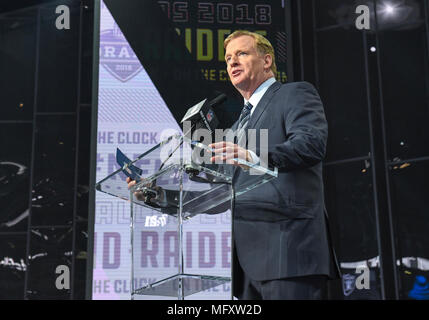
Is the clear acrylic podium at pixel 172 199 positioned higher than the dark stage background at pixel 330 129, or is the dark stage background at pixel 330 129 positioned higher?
the dark stage background at pixel 330 129

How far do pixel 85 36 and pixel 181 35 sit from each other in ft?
4.04

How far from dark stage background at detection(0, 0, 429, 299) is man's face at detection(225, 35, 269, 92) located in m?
2.02

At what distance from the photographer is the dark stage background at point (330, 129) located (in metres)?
4.48

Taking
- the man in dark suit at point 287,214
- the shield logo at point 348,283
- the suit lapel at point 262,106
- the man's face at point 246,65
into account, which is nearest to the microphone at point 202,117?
the man in dark suit at point 287,214

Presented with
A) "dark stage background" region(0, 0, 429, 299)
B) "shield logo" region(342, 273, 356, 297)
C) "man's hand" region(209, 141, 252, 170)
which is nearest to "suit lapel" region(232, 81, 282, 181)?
"man's hand" region(209, 141, 252, 170)

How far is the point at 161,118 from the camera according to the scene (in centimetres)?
426

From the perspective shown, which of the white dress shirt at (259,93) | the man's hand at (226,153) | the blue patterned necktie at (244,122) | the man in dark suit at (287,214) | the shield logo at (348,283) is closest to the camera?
the man's hand at (226,153)

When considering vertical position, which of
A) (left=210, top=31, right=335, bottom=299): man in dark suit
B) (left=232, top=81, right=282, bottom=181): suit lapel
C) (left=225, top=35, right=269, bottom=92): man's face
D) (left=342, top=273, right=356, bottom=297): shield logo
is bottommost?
(left=342, top=273, right=356, bottom=297): shield logo

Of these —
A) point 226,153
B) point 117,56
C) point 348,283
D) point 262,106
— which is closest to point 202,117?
point 226,153

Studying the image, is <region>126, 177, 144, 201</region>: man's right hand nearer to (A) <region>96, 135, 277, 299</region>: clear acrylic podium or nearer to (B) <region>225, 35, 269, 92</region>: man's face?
(A) <region>96, 135, 277, 299</region>: clear acrylic podium

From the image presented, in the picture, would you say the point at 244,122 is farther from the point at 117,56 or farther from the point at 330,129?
the point at 330,129

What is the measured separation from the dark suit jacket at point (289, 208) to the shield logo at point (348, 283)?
2865mm

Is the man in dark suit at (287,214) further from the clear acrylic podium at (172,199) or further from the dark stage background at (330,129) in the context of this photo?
the dark stage background at (330,129)

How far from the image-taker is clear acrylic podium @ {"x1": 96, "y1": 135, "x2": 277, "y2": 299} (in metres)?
1.73
